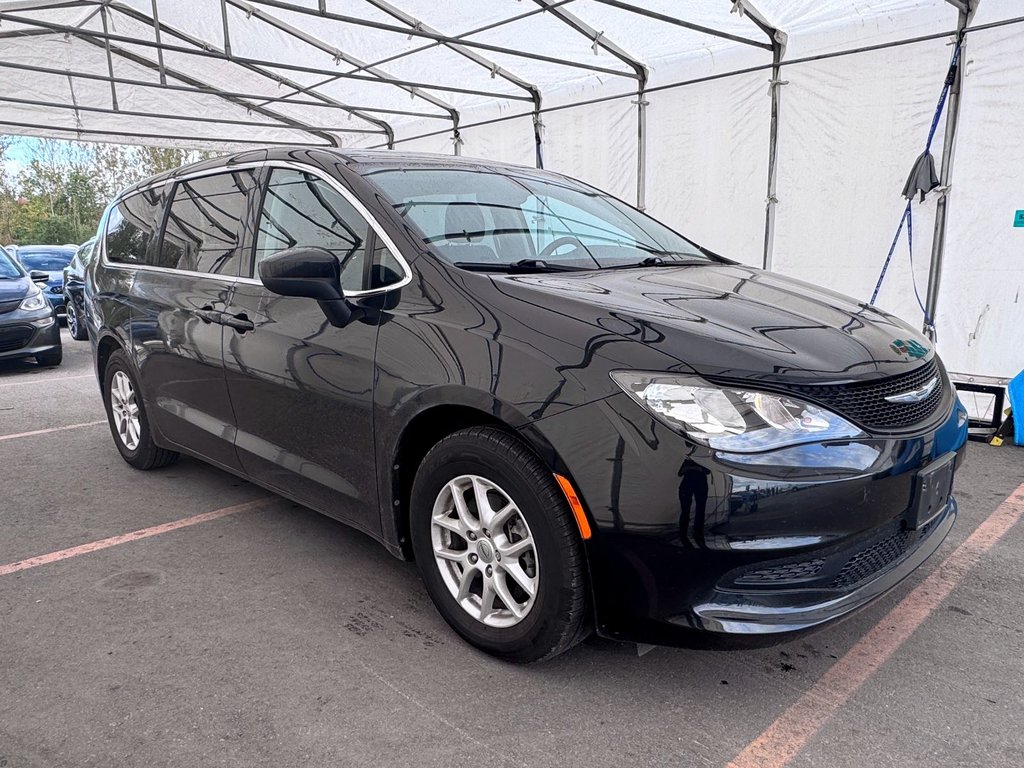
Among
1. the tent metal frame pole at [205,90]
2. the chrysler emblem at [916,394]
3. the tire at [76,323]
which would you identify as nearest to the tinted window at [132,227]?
the chrysler emblem at [916,394]

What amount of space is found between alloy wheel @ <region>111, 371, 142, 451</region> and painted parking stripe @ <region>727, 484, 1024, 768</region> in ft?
11.8

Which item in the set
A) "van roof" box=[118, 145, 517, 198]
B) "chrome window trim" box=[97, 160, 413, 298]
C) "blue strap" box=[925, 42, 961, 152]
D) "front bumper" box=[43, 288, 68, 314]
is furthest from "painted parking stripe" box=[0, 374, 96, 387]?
"blue strap" box=[925, 42, 961, 152]

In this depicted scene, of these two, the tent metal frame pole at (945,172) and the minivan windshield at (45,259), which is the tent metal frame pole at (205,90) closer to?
the minivan windshield at (45,259)

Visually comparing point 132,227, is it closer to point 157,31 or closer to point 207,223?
point 207,223

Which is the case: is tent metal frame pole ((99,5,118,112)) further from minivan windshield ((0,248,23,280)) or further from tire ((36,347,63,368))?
tire ((36,347,63,368))

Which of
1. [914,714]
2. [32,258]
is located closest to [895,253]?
[914,714]

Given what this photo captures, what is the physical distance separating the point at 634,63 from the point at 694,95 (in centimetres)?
75

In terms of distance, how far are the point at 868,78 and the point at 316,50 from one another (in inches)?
259

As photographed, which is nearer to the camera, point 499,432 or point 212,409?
point 499,432

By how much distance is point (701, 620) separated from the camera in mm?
1946

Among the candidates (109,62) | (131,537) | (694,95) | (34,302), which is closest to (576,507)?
(131,537)

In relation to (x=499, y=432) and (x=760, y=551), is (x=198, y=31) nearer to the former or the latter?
(x=499, y=432)

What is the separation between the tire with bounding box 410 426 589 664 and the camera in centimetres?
208

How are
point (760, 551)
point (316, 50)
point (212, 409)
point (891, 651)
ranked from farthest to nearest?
point (316, 50), point (212, 409), point (891, 651), point (760, 551)
